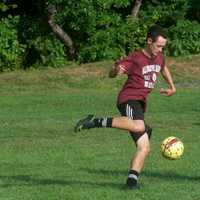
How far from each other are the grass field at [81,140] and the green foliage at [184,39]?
2.10 m

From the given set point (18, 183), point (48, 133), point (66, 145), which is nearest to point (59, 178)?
point (18, 183)

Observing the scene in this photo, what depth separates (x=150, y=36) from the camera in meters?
8.45

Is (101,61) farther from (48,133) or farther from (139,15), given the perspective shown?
(48,133)

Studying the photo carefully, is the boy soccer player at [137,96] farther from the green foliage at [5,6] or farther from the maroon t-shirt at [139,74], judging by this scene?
the green foliage at [5,6]

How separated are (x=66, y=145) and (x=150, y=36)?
4563 mm

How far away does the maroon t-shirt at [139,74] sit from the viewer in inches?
334

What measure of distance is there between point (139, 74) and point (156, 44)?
1.17ft

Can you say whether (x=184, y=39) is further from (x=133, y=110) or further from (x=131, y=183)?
(x=131, y=183)

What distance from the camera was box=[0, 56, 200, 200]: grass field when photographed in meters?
8.59

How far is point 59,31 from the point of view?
2816 centimetres

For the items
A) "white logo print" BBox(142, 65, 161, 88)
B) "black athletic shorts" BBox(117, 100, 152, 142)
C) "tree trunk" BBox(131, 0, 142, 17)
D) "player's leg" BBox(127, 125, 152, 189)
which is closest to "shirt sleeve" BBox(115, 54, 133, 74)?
"white logo print" BBox(142, 65, 161, 88)

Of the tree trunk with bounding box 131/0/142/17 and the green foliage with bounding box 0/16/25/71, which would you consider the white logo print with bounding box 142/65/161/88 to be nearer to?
the green foliage with bounding box 0/16/25/71

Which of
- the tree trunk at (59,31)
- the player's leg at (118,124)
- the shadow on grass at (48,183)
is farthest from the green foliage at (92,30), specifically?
the player's leg at (118,124)

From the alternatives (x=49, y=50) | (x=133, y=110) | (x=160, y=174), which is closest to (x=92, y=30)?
(x=49, y=50)
